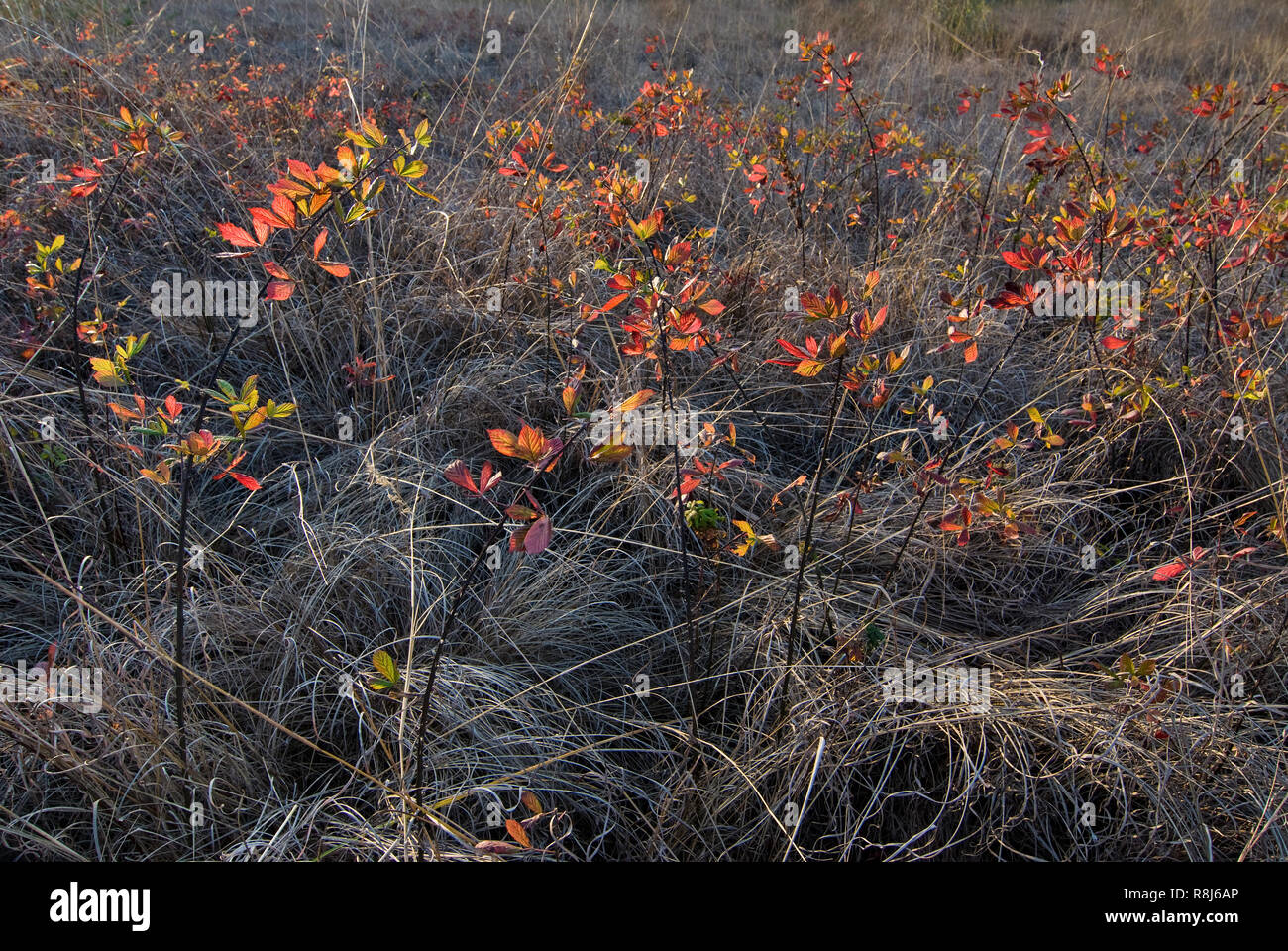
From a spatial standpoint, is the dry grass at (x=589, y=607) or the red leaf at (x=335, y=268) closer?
the red leaf at (x=335, y=268)

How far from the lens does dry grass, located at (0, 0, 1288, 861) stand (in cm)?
136

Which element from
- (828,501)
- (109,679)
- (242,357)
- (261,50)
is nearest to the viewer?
(109,679)

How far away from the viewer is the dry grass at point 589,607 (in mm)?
1361

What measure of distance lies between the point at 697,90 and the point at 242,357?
1.79 m

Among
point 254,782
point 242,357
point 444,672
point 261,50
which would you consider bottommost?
point 254,782

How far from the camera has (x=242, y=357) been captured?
249cm

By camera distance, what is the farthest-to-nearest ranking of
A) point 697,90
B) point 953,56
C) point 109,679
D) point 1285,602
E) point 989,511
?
1. point 953,56
2. point 697,90
3. point 1285,602
4. point 989,511
5. point 109,679

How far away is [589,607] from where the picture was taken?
5.71 feet

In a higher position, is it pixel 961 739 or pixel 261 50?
pixel 261 50

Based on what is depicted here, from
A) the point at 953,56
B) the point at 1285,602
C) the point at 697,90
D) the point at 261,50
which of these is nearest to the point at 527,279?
the point at 697,90

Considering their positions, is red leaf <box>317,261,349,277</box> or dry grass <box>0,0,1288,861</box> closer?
red leaf <box>317,261,349,277</box>

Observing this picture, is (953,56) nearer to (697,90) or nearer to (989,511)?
(697,90)

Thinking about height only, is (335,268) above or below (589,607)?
above

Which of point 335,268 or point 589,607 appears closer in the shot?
point 335,268
